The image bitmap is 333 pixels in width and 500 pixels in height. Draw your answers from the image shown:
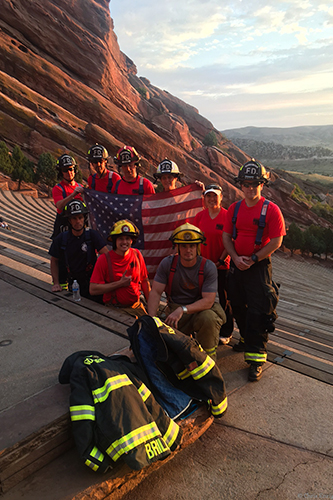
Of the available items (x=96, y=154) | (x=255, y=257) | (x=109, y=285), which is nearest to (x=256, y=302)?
(x=255, y=257)

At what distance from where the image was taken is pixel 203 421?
10.2ft

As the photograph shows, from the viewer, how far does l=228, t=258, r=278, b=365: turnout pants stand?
411cm

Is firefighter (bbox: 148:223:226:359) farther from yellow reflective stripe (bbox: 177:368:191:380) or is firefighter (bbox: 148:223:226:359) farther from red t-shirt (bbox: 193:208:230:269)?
red t-shirt (bbox: 193:208:230:269)

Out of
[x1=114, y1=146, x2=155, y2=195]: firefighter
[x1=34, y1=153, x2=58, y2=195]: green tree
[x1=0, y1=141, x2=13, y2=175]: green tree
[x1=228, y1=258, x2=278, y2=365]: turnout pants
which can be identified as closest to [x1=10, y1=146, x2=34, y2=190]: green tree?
[x1=0, y1=141, x2=13, y2=175]: green tree

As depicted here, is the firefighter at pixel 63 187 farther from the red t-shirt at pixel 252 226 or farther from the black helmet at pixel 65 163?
the red t-shirt at pixel 252 226

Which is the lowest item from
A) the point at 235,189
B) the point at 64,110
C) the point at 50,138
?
the point at 235,189

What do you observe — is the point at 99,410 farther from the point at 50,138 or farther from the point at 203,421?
the point at 50,138

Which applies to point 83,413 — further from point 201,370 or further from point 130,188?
point 130,188

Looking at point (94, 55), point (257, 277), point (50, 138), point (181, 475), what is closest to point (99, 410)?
point (181, 475)

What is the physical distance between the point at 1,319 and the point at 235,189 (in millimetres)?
55131

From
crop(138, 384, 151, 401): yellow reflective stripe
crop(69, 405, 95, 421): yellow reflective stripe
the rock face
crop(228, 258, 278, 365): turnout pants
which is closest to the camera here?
crop(69, 405, 95, 421): yellow reflective stripe

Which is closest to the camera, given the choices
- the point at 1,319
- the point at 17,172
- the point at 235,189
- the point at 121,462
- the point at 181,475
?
the point at 121,462

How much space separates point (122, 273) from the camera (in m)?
4.84

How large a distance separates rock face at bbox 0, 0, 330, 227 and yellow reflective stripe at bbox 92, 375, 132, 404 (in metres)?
43.6
